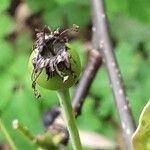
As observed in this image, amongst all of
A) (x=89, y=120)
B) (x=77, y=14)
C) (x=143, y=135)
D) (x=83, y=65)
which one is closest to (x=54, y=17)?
(x=77, y=14)

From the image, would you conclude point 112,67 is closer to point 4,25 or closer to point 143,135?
point 143,135

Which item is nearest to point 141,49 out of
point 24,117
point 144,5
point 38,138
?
point 144,5

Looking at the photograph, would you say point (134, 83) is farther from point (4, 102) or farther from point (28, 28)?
point (28, 28)

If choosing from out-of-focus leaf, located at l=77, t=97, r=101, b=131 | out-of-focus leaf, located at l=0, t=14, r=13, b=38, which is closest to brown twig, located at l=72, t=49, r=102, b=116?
out-of-focus leaf, located at l=77, t=97, r=101, b=131

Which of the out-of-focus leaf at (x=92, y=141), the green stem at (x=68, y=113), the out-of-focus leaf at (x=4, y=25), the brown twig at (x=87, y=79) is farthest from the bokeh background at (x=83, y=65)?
the green stem at (x=68, y=113)

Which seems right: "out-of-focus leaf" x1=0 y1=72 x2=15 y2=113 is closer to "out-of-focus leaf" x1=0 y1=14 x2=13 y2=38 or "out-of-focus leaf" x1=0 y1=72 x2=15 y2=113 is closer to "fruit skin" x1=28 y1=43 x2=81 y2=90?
"out-of-focus leaf" x1=0 y1=14 x2=13 y2=38

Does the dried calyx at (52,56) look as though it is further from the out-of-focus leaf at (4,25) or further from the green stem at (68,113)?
the out-of-focus leaf at (4,25)
